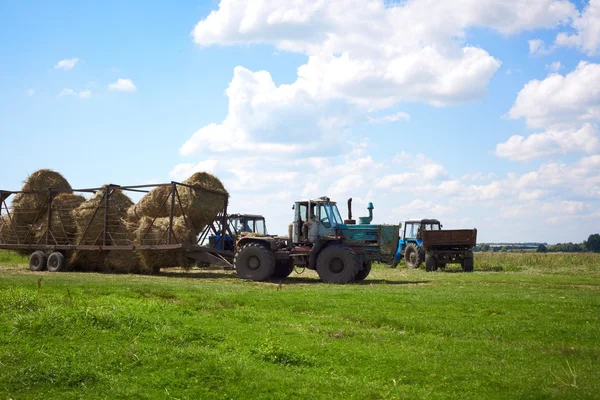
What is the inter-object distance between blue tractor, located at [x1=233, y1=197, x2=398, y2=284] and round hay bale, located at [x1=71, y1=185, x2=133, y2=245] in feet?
19.4

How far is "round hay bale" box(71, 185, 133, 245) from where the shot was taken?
2604 cm

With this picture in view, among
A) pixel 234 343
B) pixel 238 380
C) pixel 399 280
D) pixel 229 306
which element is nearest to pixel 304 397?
pixel 238 380

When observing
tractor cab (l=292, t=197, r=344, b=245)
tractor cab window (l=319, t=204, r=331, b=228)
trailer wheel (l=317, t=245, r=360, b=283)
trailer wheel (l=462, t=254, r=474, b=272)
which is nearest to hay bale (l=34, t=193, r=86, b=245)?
tractor cab (l=292, t=197, r=344, b=245)

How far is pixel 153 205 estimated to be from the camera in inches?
1001

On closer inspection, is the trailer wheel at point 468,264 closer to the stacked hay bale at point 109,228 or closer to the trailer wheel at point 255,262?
the trailer wheel at point 255,262

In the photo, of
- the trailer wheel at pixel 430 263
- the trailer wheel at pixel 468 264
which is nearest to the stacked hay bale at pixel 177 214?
the trailer wheel at pixel 430 263

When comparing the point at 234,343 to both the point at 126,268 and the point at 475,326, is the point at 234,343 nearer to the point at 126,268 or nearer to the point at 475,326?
the point at 475,326

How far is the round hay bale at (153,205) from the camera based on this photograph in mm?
25161

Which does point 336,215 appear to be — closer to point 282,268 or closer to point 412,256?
point 282,268

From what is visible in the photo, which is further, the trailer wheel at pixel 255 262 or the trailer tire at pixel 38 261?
the trailer tire at pixel 38 261

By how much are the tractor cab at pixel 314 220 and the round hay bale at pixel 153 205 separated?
5.63m

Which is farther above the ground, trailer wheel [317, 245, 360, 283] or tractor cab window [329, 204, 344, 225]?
tractor cab window [329, 204, 344, 225]

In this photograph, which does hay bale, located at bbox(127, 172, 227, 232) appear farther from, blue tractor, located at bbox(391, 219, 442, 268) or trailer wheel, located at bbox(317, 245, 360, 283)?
blue tractor, located at bbox(391, 219, 442, 268)

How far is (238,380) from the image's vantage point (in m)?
8.19
